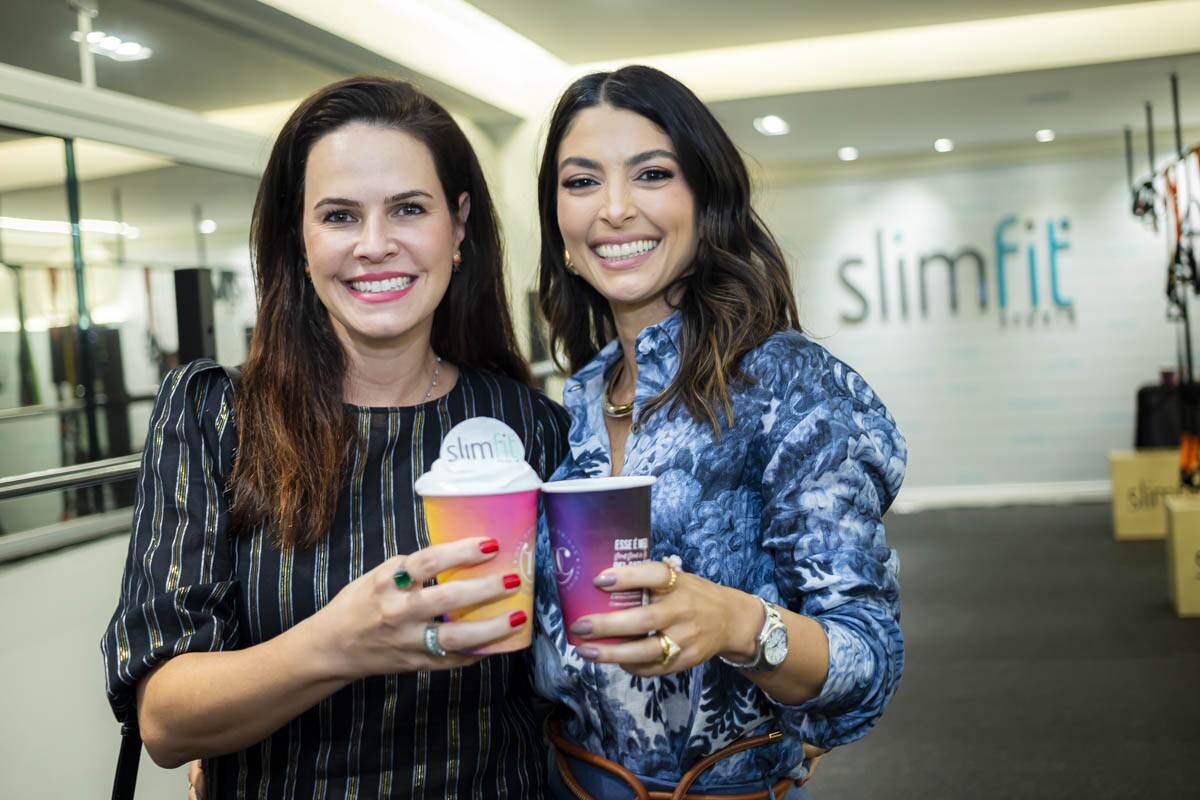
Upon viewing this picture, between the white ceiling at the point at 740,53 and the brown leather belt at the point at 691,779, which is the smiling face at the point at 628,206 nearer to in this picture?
the brown leather belt at the point at 691,779

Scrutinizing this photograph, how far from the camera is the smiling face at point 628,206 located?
144 cm

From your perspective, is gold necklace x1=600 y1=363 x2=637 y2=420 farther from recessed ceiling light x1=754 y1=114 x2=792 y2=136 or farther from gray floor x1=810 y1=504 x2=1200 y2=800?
recessed ceiling light x1=754 y1=114 x2=792 y2=136

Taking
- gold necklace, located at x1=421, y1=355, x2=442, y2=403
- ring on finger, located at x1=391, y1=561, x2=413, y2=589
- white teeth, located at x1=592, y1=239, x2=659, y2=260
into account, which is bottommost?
ring on finger, located at x1=391, y1=561, x2=413, y2=589

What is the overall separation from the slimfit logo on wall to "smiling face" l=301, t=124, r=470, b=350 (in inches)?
360

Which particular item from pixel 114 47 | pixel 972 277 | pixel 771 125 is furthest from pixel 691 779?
pixel 972 277

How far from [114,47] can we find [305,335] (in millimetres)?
2981

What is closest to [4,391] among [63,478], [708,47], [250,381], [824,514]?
[63,478]

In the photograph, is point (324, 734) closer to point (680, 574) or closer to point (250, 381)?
point (250, 381)

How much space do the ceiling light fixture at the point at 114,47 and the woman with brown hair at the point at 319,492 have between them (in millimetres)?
2694

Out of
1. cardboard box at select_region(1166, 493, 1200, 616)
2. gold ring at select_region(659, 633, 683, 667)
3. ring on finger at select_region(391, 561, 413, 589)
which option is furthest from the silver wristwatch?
cardboard box at select_region(1166, 493, 1200, 616)

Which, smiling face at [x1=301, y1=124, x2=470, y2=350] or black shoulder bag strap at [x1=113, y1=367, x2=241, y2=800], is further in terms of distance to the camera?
smiling face at [x1=301, y1=124, x2=470, y2=350]

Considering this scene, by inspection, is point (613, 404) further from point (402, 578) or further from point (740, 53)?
point (740, 53)

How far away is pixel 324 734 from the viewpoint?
4.37 ft

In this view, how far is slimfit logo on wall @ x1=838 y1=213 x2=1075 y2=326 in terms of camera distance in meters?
9.86
